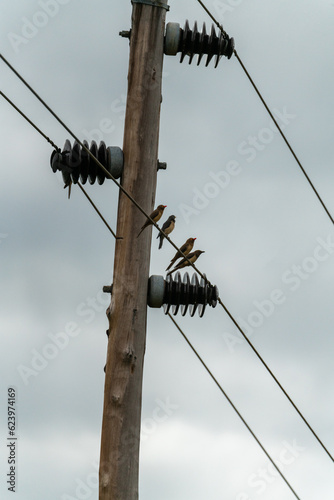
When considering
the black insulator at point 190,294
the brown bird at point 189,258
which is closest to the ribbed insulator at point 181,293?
the black insulator at point 190,294

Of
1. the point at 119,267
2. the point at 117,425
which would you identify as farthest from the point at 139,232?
the point at 117,425

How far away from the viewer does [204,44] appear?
7.54 meters

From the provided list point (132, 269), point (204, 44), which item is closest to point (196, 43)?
point (204, 44)

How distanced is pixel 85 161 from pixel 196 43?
1.28 meters

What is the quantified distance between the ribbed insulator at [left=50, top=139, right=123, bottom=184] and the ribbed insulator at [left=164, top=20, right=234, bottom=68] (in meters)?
0.93

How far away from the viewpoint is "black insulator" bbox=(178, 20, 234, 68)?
292 inches

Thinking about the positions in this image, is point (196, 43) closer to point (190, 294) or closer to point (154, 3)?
point (154, 3)

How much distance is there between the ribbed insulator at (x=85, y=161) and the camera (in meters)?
7.07

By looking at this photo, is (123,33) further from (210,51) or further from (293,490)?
(293,490)

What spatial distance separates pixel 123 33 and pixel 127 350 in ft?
7.72

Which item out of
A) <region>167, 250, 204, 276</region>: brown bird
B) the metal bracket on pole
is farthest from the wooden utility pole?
<region>167, 250, 204, 276</region>: brown bird

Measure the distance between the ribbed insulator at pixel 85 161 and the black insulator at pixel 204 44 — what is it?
100 centimetres

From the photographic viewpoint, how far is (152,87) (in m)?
7.19

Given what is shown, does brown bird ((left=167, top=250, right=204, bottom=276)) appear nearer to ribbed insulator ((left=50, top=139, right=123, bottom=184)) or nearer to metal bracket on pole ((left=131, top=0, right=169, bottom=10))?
ribbed insulator ((left=50, top=139, right=123, bottom=184))
